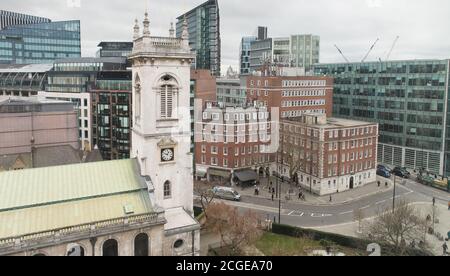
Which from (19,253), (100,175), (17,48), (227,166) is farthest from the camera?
(17,48)

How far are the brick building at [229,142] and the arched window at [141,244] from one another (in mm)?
44374

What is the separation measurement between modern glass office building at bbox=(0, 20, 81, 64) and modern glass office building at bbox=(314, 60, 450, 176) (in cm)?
8692

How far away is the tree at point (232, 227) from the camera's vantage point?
138ft

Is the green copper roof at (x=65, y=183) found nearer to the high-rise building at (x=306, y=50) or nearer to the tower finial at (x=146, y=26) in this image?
the tower finial at (x=146, y=26)

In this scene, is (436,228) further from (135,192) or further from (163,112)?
(135,192)

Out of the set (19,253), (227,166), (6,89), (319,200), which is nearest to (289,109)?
(227,166)

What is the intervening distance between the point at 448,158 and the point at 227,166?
49.0 meters

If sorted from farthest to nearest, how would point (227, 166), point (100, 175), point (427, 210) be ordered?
point (227, 166) < point (427, 210) < point (100, 175)

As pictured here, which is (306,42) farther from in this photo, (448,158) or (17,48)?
(17,48)

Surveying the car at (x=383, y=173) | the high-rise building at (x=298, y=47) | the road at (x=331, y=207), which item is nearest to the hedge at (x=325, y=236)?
the road at (x=331, y=207)

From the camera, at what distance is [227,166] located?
81.6m

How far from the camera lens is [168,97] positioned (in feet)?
130

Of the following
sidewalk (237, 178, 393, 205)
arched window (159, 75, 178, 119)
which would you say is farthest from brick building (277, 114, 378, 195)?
arched window (159, 75, 178, 119)

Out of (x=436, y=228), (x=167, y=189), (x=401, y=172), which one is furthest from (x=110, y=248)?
(x=401, y=172)
